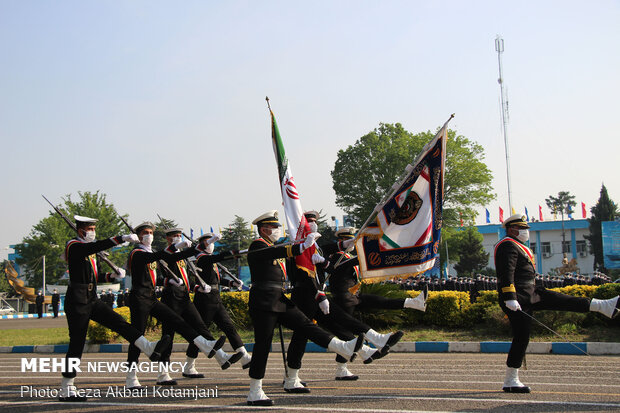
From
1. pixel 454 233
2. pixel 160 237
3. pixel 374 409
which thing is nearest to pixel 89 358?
pixel 374 409

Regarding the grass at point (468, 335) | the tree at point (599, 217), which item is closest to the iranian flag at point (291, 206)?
the grass at point (468, 335)

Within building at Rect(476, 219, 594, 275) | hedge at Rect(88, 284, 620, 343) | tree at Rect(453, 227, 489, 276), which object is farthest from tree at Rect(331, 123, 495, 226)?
hedge at Rect(88, 284, 620, 343)

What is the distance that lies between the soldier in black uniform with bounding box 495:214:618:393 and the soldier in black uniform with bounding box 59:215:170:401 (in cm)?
408

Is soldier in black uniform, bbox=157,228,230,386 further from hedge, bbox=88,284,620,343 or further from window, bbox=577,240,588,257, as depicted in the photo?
window, bbox=577,240,588,257

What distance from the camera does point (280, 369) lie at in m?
10.5

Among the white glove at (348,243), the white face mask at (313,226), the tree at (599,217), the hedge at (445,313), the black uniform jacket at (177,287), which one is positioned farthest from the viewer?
the tree at (599,217)

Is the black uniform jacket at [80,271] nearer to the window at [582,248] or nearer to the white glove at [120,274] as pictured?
the white glove at [120,274]

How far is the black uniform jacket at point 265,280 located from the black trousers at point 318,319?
91 cm

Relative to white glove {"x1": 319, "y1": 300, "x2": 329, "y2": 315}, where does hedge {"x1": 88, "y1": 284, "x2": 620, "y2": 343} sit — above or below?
below

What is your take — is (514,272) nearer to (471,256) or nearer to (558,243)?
(471,256)

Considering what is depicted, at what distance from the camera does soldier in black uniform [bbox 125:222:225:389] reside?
8.45 meters

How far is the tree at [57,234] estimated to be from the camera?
164ft

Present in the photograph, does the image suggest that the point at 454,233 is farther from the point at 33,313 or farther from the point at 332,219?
the point at 33,313

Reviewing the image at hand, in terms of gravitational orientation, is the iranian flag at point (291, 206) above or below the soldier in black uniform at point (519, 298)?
above
